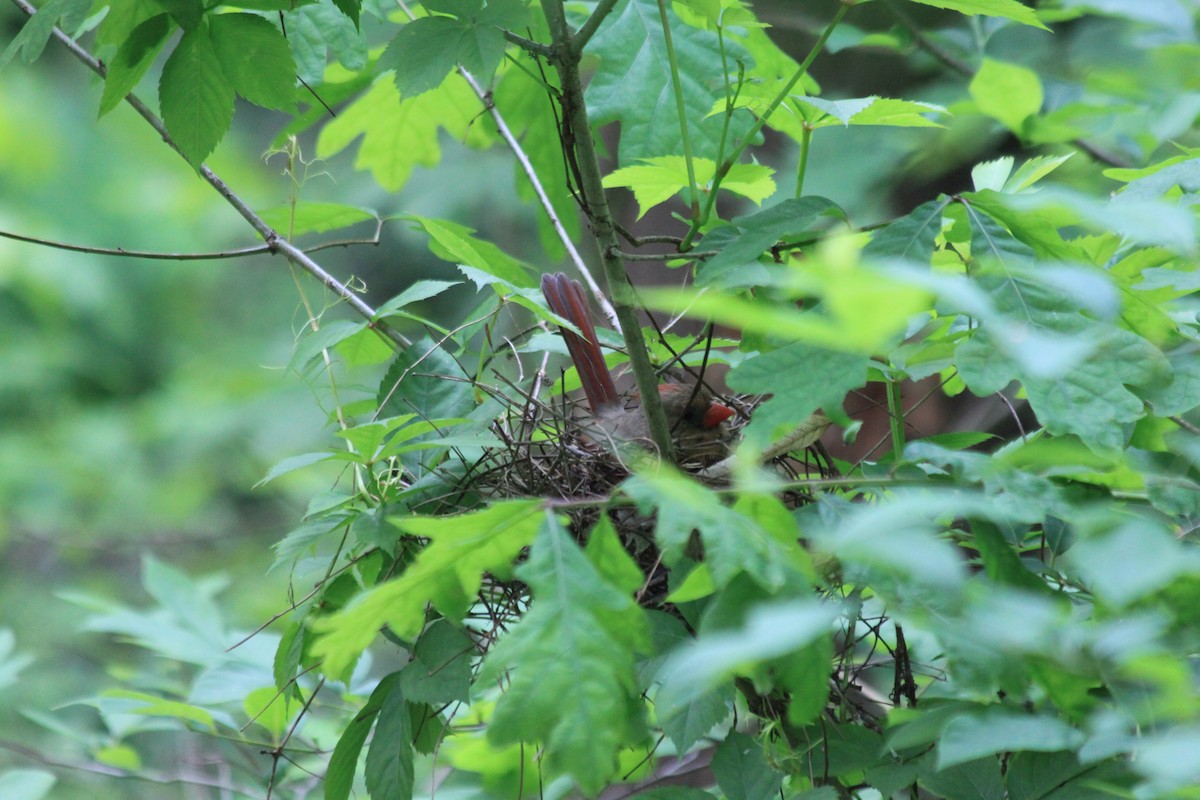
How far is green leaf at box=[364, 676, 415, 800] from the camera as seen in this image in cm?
80

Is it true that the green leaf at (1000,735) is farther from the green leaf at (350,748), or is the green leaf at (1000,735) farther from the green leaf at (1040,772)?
the green leaf at (350,748)

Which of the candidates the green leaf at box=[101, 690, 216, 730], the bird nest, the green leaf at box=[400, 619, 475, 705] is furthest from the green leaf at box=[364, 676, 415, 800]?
the green leaf at box=[101, 690, 216, 730]

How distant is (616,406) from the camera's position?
101cm

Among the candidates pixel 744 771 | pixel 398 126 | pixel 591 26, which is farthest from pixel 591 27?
pixel 398 126

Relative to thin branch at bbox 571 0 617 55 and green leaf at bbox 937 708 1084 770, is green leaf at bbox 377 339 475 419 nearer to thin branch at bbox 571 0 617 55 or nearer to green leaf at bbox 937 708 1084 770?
thin branch at bbox 571 0 617 55

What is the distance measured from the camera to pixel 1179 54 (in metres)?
1.15

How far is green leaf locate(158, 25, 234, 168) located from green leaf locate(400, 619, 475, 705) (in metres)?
0.46

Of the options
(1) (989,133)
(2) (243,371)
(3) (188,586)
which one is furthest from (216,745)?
(2) (243,371)

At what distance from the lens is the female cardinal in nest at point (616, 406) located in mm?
924

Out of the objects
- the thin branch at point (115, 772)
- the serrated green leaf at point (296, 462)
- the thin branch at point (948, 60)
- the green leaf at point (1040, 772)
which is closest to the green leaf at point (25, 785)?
the thin branch at point (115, 772)

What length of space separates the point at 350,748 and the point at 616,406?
1.34ft

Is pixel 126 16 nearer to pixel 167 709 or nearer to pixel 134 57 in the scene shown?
pixel 134 57

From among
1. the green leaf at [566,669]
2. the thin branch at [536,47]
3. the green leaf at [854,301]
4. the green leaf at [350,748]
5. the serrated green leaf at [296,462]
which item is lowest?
the green leaf at [350,748]

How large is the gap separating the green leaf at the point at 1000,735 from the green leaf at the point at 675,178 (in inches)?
20.8
